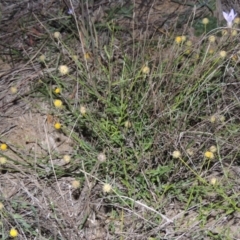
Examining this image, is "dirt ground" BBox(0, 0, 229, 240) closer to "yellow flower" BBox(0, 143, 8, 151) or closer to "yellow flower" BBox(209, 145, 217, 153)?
"yellow flower" BBox(0, 143, 8, 151)

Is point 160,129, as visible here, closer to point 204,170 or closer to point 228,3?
point 204,170

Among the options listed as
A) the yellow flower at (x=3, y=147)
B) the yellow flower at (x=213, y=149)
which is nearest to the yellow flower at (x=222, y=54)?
the yellow flower at (x=213, y=149)

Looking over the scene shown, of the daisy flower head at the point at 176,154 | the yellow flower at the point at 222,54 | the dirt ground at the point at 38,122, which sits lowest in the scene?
the dirt ground at the point at 38,122

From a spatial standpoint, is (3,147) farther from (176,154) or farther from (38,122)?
(176,154)

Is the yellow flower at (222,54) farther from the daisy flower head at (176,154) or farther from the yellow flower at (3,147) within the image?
the yellow flower at (3,147)

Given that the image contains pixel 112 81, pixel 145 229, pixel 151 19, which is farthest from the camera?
pixel 151 19

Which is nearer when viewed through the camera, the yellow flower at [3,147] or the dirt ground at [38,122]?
the dirt ground at [38,122]

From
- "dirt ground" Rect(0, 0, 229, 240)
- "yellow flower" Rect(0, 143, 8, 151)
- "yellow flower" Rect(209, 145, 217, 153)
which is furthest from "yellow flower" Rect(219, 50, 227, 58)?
"yellow flower" Rect(0, 143, 8, 151)

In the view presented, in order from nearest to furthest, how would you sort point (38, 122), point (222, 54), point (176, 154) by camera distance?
point (176, 154)
point (222, 54)
point (38, 122)

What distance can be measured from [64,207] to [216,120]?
58 cm

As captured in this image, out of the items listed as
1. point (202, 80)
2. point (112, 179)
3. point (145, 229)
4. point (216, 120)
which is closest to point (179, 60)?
point (202, 80)

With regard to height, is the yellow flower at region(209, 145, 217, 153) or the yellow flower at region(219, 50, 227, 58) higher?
the yellow flower at region(219, 50, 227, 58)

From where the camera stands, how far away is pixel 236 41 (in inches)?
96.3

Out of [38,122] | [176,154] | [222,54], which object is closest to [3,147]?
[38,122]
